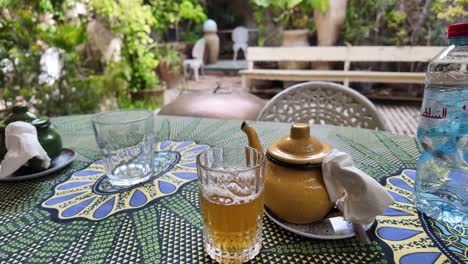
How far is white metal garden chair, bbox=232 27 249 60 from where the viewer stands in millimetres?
6313

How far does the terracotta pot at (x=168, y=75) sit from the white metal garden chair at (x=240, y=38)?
2.20 m

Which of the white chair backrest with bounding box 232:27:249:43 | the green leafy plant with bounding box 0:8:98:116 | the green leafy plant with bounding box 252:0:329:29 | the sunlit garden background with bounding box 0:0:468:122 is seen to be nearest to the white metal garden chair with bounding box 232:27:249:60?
the white chair backrest with bounding box 232:27:249:43

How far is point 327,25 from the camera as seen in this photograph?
3.40 m

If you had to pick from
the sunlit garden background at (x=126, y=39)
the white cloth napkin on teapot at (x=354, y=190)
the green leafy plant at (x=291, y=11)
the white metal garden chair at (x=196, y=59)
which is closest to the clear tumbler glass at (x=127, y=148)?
→ the white cloth napkin on teapot at (x=354, y=190)

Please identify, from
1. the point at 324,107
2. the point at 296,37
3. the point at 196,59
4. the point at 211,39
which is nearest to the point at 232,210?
the point at 324,107

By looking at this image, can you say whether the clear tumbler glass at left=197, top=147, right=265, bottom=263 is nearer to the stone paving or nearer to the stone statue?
the stone paving

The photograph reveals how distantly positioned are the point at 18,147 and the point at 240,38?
6.14m

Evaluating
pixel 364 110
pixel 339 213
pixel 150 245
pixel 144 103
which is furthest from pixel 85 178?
pixel 144 103

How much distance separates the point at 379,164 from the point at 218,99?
3.28ft

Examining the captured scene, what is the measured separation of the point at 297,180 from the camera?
43 centimetres

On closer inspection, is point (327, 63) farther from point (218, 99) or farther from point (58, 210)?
point (58, 210)

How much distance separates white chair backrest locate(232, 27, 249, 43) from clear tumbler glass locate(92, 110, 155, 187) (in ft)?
19.7

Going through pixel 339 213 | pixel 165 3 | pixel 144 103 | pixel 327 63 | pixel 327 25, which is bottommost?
pixel 144 103

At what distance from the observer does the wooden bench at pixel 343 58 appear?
113 inches
